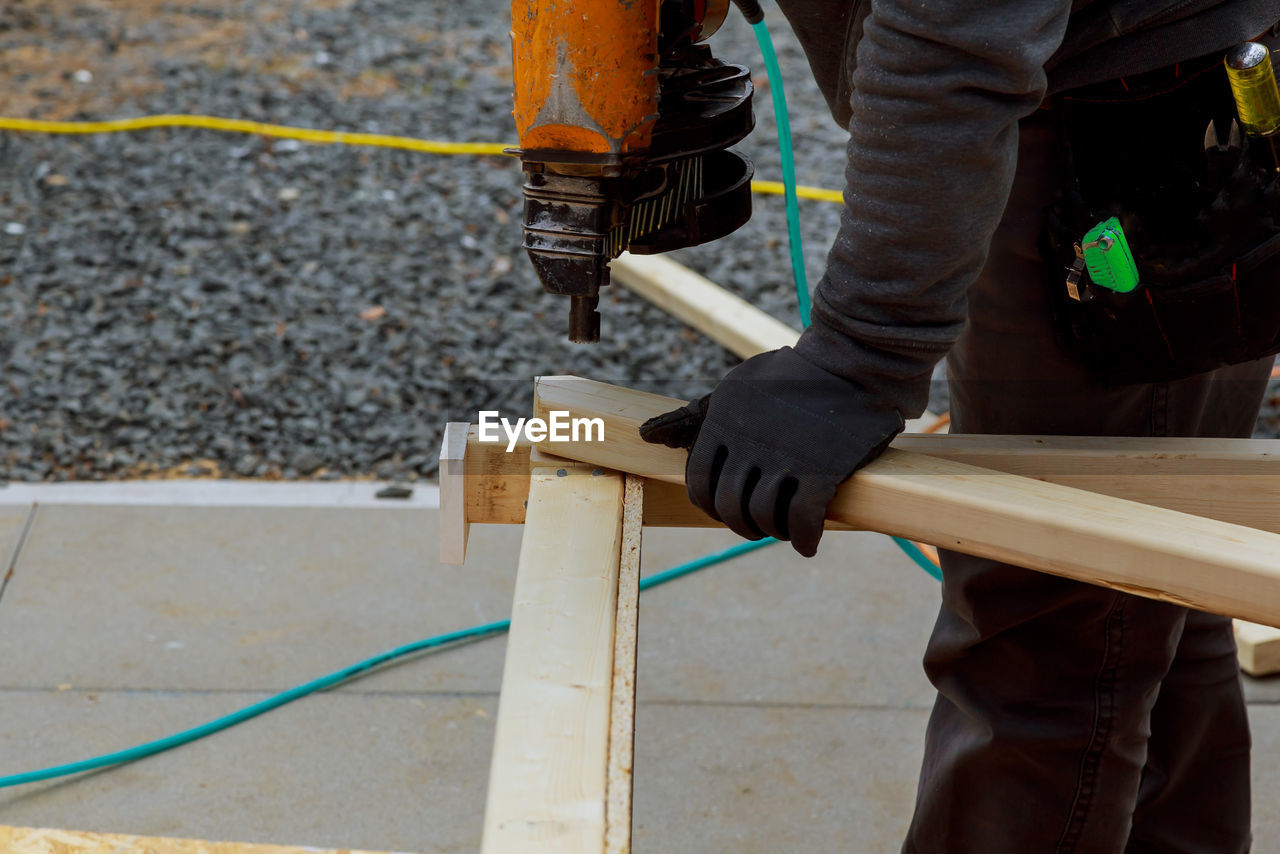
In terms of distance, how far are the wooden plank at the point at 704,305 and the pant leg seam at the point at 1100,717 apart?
1847mm

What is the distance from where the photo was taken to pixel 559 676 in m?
1.08

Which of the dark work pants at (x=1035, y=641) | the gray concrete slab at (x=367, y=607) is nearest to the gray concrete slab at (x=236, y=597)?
the gray concrete slab at (x=367, y=607)

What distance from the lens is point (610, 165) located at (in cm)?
139

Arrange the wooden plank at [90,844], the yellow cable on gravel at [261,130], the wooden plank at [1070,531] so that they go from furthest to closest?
the yellow cable on gravel at [261,130], the wooden plank at [90,844], the wooden plank at [1070,531]

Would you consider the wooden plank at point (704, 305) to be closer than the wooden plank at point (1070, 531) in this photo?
No

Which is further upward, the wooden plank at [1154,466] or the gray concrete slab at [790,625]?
the wooden plank at [1154,466]

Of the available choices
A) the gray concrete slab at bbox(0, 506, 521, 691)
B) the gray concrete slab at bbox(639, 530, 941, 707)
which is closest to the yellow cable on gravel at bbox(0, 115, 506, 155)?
the gray concrete slab at bbox(0, 506, 521, 691)

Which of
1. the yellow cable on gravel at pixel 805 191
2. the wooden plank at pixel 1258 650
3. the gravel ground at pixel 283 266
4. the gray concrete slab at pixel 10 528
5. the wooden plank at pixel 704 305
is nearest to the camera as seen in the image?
the wooden plank at pixel 1258 650

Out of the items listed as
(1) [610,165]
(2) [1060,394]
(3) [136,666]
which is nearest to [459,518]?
(1) [610,165]

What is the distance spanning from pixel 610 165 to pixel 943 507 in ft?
1.75

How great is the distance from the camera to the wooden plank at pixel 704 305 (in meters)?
3.44

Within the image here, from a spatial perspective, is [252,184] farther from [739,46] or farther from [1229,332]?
[1229,332]

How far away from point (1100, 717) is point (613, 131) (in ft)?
2.99

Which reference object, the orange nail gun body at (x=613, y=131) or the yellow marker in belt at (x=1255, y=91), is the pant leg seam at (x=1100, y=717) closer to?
the yellow marker in belt at (x=1255, y=91)
